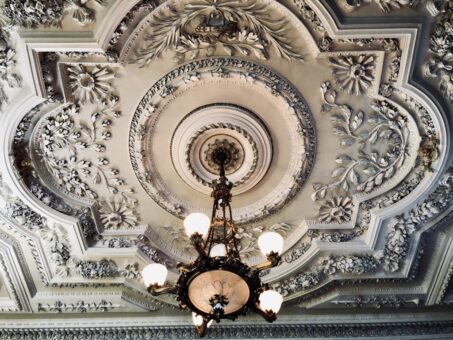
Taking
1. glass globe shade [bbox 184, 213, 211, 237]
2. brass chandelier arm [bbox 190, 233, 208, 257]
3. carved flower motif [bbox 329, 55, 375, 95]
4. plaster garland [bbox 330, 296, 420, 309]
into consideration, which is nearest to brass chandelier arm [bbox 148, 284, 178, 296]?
brass chandelier arm [bbox 190, 233, 208, 257]

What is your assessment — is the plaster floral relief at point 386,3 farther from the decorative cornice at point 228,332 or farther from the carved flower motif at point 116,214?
the decorative cornice at point 228,332

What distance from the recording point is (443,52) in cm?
426

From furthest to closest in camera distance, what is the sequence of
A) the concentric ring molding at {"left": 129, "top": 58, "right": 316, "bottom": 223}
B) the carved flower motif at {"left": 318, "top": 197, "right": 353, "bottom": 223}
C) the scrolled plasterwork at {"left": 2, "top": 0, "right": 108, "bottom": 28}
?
the carved flower motif at {"left": 318, "top": 197, "right": 353, "bottom": 223} → the concentric ring molding at {"left": 129, "top": 58, "right": 316, "bottom": 223} → the scrolled plasterwork at {"left": 2, "top": 0, "right": 108, "bottom": 28}

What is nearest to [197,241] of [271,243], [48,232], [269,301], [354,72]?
[271,243]

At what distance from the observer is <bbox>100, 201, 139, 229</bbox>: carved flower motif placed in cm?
542

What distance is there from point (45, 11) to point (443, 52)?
11.1ft

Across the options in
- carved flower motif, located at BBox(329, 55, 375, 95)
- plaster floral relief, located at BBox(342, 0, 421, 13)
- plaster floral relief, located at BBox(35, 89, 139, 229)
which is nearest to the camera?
plaster floral relief, located at BBox(342, 0, 421, 13)

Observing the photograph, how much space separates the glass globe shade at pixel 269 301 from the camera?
3.80 meters

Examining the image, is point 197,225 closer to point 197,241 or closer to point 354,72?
point 197,241

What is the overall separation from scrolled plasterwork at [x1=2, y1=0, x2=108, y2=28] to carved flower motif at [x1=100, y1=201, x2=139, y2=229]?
82.6 inches

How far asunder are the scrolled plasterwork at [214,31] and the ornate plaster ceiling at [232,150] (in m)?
0.01

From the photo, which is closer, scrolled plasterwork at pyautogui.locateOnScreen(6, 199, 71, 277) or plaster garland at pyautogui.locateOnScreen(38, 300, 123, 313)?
scrolled plasterwork at pyautogui.locateOnScreen(6, 199, 71, 277)

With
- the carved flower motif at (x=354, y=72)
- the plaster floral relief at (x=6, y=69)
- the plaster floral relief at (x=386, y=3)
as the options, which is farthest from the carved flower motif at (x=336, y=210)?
the plaster floral relief at (x=6, y=69)

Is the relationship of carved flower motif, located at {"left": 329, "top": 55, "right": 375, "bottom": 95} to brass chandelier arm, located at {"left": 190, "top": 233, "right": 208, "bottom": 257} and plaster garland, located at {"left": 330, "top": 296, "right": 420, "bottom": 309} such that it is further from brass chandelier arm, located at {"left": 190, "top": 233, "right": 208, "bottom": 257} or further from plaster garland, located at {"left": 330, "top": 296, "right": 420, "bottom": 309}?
plaster garland, located at {"left": 330, "top": 296, "right": 420, "bottom": 309}
